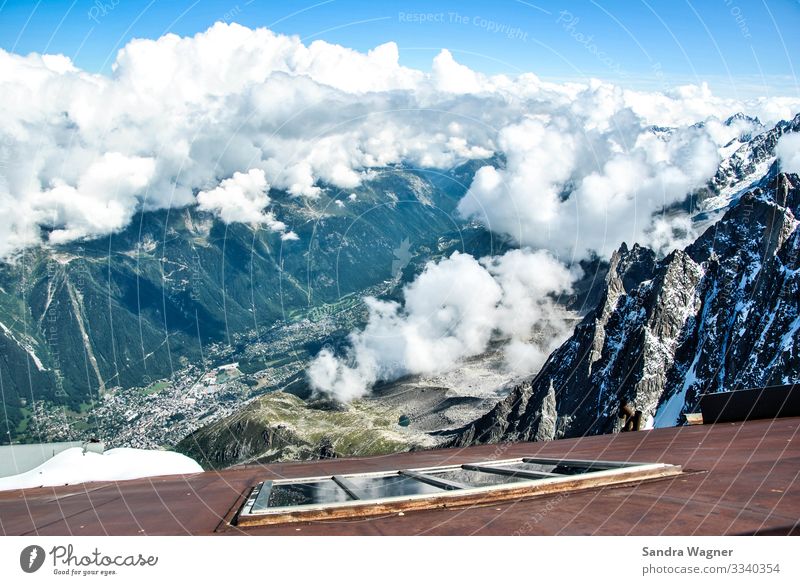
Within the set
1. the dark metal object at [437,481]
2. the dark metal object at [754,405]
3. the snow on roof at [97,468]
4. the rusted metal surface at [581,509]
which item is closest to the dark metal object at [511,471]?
the dark metal object at [437,481]

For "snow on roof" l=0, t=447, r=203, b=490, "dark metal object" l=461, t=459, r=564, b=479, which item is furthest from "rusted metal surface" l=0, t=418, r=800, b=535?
"snow on roof" l=0, t=447, r=203, b=490

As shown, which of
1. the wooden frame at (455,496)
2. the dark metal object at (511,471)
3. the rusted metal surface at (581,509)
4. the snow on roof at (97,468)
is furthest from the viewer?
the snow on roof at (97,468)

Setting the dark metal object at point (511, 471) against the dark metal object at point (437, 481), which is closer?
the dark metal object at point (437, 481)
